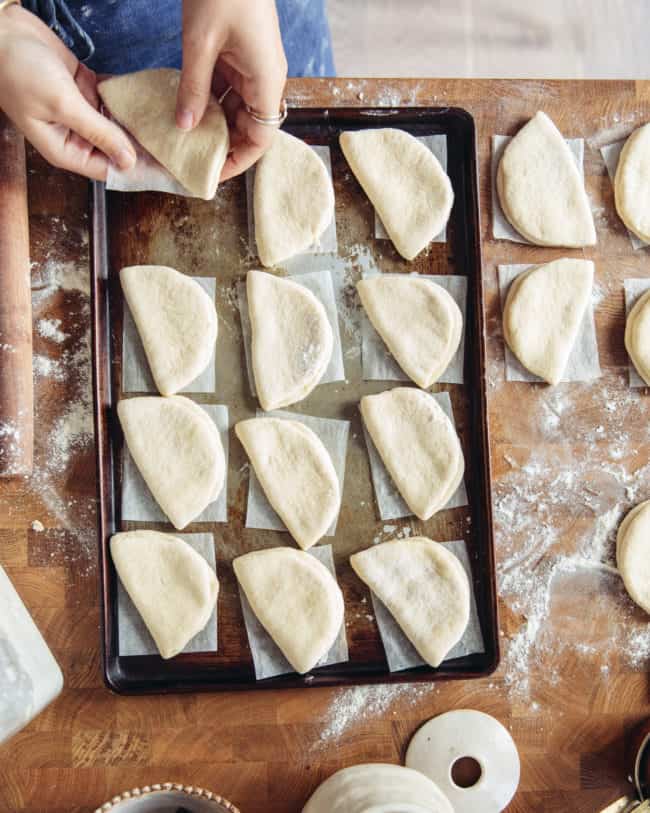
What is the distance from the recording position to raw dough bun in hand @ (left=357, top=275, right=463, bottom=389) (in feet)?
4.13

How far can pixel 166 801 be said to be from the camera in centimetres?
113

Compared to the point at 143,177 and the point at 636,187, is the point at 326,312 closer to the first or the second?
the point at 143,177

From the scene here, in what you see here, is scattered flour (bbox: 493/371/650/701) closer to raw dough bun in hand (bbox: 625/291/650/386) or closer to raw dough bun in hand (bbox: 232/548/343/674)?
raw dough bun in hand (bbox: 625/291/650/386)

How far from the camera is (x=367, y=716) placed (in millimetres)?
1261

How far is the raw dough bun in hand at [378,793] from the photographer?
107cm

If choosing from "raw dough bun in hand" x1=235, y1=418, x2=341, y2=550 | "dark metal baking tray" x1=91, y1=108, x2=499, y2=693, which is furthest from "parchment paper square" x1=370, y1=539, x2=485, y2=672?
"raw dough bun in hand" x1=235, y1=418, x2=341, y2=550

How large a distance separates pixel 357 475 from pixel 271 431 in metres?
0.16

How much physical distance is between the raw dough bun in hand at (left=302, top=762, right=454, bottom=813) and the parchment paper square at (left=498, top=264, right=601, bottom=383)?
2.13 ft

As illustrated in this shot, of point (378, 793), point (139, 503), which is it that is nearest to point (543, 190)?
point (139, 503)

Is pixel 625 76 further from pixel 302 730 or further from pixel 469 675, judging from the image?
pixel 302 730

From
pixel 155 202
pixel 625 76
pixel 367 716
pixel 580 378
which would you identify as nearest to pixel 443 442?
pixel 580 378

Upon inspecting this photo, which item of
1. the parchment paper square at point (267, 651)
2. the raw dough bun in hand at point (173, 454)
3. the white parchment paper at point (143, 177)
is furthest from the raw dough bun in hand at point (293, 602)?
the white parchment paper at point (143, 177)

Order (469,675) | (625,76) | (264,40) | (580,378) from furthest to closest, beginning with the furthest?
(625,76) → (580,378) → (469,675) → (264,40)

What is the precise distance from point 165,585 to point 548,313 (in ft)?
2.45
